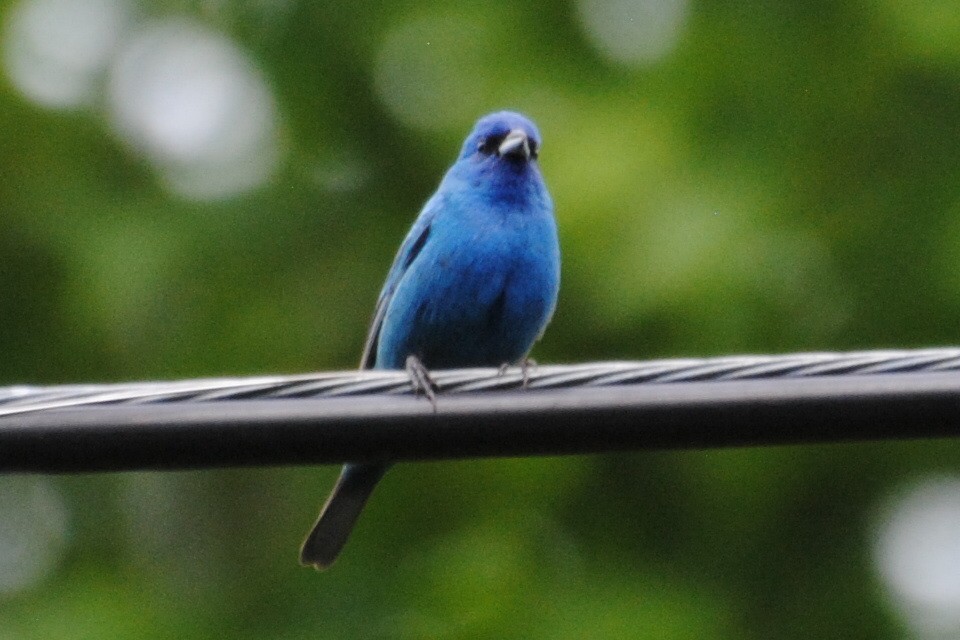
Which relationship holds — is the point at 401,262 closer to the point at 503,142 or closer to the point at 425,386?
the point at 503,142

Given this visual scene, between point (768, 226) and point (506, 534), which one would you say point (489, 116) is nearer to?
point (768, 226)

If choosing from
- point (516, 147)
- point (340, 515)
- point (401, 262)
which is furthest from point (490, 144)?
point (340, 515)

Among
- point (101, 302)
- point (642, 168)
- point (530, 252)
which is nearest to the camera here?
point (530, 252)

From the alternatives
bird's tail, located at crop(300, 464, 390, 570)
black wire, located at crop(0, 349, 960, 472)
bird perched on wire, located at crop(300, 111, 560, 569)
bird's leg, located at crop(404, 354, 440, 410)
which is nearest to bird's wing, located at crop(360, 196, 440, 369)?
bird perched on wire, located at crop(300, 111, 560, 569)

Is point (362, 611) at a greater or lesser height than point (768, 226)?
lesser

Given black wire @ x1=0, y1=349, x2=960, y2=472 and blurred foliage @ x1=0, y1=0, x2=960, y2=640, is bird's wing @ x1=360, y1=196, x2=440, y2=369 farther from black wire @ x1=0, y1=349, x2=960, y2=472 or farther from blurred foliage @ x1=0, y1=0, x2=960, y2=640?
black wire @ x1=0, y1=349, x2=960, y2=472

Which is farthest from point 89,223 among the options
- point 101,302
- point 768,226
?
point 768,226

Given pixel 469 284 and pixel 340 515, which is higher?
pixel 469 284

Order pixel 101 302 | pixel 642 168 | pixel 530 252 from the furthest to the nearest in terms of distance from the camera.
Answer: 1. pixel 101 302
2. pixel 642 168
3. pixel 530 252
